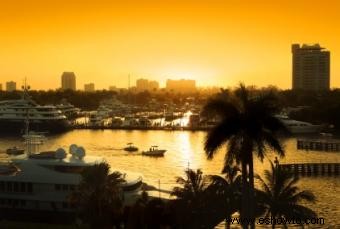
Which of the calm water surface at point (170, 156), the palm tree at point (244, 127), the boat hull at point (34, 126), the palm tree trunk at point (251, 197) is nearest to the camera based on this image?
the palm tree at point (244, 127)

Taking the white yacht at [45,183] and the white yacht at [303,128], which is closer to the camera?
the white yacht at [45,183]

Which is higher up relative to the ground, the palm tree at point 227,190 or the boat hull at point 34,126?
the palm tree at point 227,190

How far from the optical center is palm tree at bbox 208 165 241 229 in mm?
15414

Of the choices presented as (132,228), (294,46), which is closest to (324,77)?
(294,46)

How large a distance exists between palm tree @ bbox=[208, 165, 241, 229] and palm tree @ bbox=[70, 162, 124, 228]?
3988 mm

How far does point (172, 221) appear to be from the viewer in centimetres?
1686

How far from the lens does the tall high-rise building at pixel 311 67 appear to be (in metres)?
191

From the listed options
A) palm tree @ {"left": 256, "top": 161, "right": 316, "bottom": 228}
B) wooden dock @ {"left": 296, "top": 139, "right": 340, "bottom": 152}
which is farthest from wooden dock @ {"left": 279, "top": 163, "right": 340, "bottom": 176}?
palm tree @ {"left": 256, "top": 161, "right": 316, "bottom": 228}

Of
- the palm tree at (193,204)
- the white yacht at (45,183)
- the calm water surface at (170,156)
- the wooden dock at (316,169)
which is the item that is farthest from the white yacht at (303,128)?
the palm tree at (193,204)

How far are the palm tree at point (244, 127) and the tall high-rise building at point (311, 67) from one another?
181m

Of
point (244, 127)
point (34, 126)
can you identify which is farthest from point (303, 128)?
point (244, 127)

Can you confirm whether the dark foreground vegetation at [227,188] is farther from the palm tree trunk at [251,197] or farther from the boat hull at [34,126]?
the boat hull at [34,126]

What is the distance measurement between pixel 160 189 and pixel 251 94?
15647mm

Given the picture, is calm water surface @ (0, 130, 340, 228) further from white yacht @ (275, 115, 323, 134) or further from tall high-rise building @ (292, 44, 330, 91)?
tall high-rise building @ (292, 44, 330, 91)
